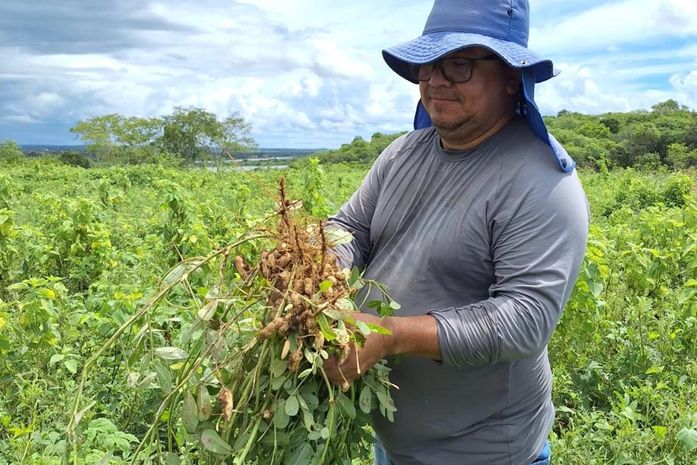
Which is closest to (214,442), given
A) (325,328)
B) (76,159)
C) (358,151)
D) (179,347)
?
(325,328)

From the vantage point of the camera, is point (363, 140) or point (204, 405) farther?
point (363, 140)

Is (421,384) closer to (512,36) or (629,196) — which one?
(512,36)

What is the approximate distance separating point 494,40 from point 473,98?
128 millimetres

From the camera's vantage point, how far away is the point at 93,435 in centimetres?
199

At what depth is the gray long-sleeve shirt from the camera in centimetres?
123

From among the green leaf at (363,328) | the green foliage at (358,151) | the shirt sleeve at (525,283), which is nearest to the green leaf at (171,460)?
the green leaf at (363,328)

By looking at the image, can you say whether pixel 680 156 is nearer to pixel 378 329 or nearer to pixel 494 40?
pixel 494 40

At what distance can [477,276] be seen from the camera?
1370 millimetres

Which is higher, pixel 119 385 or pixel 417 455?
pixel 417 455

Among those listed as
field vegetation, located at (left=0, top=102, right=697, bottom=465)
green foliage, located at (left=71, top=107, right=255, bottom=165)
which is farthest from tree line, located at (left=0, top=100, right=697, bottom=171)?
field vegetation, located at (left=0, top=102, right=697, bottom=465)

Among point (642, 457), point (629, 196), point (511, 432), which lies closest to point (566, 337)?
point (642, 457)

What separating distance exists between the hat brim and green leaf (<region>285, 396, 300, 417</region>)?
0.74 metres

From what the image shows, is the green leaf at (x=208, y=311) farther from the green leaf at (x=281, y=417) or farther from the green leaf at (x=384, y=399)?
the green leaf at (x=384, y=399)

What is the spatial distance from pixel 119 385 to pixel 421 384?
1.70m
